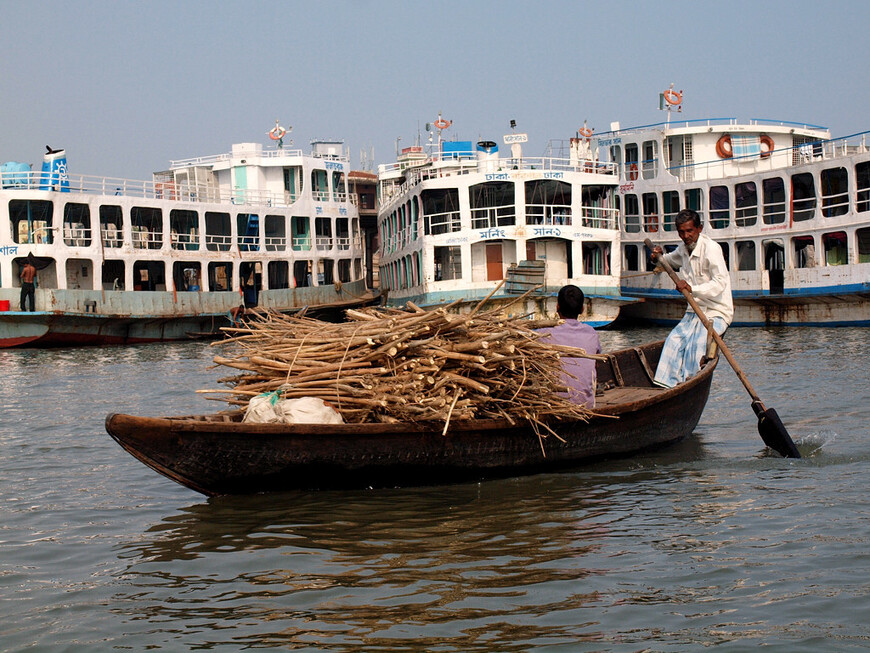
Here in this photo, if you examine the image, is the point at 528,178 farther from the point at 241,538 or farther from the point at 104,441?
the point at 241,538

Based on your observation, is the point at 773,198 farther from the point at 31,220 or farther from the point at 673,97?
the point at 31,220

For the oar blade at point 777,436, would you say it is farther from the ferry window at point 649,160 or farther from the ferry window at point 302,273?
the ferry window at point 302,273

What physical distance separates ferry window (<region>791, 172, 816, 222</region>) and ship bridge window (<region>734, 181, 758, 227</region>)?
1340 millimetres

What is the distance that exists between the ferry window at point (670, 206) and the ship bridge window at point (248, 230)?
49.0ft

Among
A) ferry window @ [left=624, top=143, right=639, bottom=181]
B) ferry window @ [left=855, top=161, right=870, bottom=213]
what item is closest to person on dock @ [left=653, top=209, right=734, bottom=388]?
ferry window @ [left=855, top=161, right=870, bottom=213]

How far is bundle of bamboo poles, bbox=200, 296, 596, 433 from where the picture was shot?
7133mm

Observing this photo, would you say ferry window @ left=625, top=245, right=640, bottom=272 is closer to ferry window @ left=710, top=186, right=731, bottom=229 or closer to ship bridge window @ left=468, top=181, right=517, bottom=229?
ferry window @ left=710, top=186, right=731, bottom=229

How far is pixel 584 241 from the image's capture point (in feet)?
88.4

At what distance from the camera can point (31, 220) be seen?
29.6 meters

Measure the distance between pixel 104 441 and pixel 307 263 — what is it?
85.6ft

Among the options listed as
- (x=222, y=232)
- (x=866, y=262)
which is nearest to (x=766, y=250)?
(x=866, y=262)

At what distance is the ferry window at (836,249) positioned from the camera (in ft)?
86.7

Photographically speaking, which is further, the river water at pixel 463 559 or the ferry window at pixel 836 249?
the ferry window at pixel 836 249

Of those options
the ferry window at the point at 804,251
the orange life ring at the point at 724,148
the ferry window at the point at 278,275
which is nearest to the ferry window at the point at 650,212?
the orange life ring at the point at 724,148
